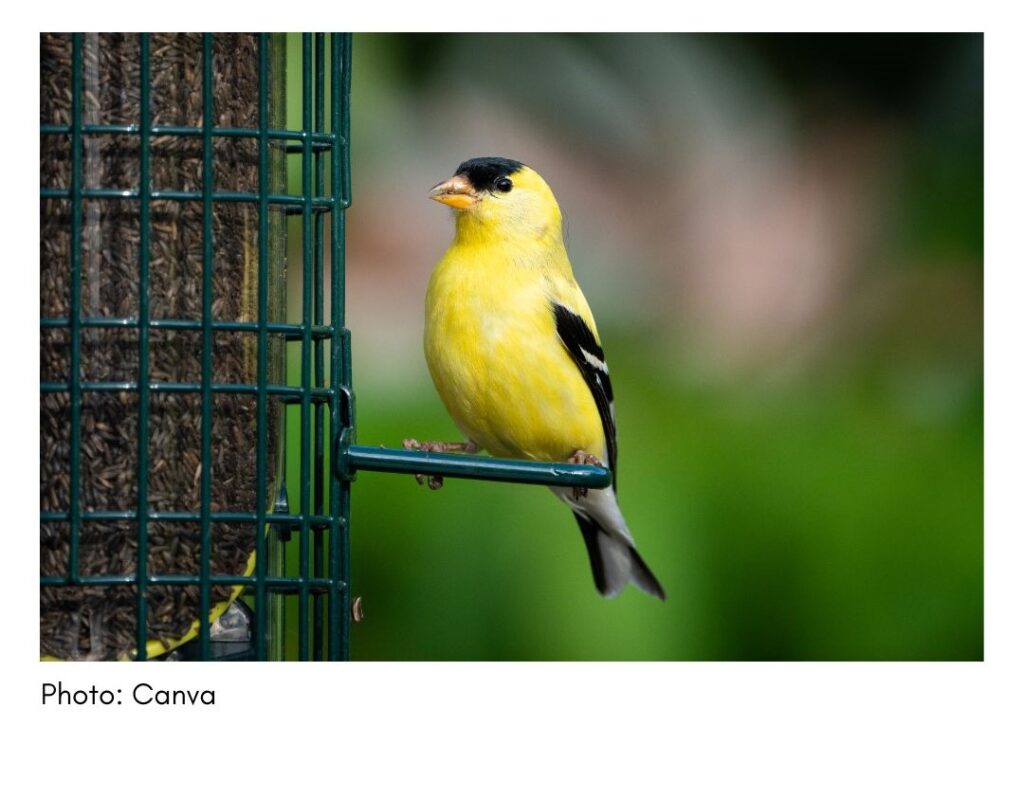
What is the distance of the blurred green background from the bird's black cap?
1.85 feet

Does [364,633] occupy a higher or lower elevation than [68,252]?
lower

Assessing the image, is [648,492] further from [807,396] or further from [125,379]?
[125,379]

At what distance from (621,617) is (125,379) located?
1935 mm

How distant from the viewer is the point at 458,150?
6410 mm

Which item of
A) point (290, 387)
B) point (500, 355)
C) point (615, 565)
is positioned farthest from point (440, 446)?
point (290, 387)

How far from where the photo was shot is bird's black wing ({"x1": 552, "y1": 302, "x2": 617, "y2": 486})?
16.5 ft

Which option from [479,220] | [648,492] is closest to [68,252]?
[479,220]

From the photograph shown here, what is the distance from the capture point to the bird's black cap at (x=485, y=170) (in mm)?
5164

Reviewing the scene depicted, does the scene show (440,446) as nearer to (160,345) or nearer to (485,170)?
(485,170)

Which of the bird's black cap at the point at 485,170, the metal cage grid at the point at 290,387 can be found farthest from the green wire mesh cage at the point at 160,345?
the bird's black cap at the point at 485,170

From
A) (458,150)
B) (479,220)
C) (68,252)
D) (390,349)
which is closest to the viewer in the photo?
(68,252)

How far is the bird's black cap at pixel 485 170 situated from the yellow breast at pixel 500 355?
23cm

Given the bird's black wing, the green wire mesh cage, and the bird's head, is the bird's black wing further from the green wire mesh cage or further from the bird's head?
the green wire mesh cage
